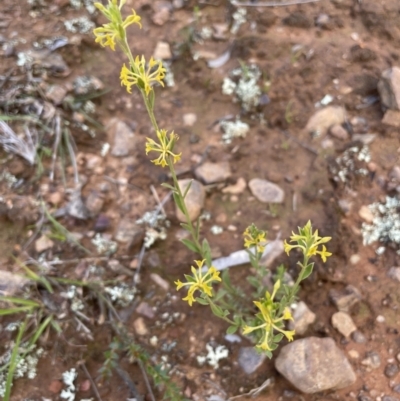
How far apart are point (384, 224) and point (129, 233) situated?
1.88 m

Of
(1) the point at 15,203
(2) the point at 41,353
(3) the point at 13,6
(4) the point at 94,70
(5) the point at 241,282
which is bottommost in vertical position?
(2) the point at 41,353

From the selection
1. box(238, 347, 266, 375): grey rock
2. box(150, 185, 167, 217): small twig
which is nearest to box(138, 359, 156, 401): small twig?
box(238, 347, 266, 375): grey rock

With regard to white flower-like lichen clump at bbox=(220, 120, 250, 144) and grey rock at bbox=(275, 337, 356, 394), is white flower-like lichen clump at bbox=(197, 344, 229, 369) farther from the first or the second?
white flower-like lichen clump at bbox=(220, 120, 250, 144)

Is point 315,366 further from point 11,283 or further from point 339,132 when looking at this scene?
point 11,283

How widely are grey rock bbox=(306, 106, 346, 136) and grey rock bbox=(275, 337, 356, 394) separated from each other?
67.8 inches

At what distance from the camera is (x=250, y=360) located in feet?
9.47

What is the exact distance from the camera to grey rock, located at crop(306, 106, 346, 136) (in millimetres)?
3680

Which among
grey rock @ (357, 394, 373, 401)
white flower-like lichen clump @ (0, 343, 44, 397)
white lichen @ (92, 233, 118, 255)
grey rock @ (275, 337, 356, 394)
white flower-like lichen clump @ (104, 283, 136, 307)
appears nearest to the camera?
grey rock @ (275, 337, 356, 394)

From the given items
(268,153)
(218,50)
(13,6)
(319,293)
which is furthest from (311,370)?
(13,6)

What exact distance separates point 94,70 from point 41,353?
247 centimetres

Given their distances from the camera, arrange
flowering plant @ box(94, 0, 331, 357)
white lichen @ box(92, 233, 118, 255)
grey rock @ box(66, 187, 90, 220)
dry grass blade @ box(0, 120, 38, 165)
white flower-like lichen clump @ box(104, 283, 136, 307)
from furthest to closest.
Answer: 1. dry grass blade @ box(0, 120, 38, 165)
2. grey rock @ box(66, 187, 90, 220)
3. white lichen @ box(92, 233, 118, 255)
4. white flower-like lichen clump @ box(104, 283, 136, 307)
5. flowering plant @ box(94, 0, 331, 357)

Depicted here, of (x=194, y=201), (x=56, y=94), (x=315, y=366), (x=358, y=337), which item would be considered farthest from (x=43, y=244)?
(x=358, y=337)

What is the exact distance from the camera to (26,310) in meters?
3.03

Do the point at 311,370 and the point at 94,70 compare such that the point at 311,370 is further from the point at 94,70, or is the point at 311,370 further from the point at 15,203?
the point at 94,70
